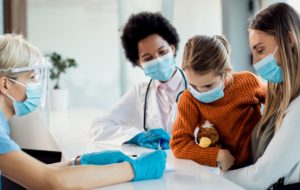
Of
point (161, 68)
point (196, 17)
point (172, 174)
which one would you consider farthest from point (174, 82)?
point (196, 17)

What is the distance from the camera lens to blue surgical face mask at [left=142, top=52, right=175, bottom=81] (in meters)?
2.15

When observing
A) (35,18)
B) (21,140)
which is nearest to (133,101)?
(21,140)

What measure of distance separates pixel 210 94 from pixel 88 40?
10.1ft

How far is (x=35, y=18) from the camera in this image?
4.45 metres

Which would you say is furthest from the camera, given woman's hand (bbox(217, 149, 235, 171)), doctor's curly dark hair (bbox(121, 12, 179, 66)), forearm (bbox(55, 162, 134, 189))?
doctor's curly dark hair (bbox(121, 12, 179, 66))

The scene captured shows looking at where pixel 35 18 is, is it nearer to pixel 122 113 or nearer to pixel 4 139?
pixel 122 113

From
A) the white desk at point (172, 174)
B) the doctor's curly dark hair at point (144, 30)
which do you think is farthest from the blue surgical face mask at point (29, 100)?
the doctor's curly dark hair at point (144, 30)

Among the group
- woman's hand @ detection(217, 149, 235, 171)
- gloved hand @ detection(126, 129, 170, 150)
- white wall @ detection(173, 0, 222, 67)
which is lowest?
gloved hand @ detection(126, 129, 170, 150)

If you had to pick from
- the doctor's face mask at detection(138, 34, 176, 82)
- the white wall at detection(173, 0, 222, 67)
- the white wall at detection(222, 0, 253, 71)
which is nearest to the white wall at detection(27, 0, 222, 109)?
the white wall at detection(173, 0, 222, 67)

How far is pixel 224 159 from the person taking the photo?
4.81 ft

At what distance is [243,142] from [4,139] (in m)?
0.82

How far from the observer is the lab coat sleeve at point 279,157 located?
1273 mm

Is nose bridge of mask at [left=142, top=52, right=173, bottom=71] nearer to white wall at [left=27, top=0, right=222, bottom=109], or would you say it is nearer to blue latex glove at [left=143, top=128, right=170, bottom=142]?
blue latex glove at [left=143, top=128, right=170, bottom=142]

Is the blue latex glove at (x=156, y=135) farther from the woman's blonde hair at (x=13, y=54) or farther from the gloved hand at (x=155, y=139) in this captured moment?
the woman's blonde hair at (x=13, y=54)
